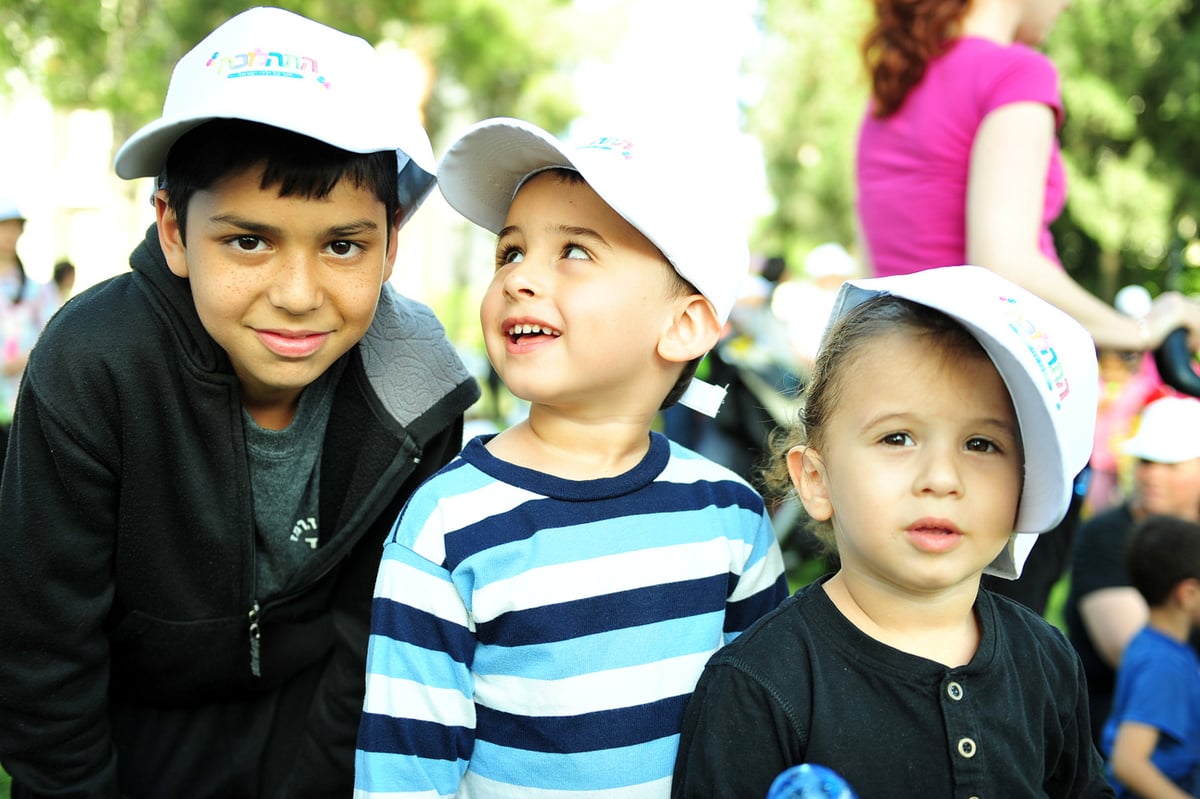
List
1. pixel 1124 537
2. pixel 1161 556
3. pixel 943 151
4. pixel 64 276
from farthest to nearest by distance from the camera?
pixel 64 276, pixel 1124 537, pixel 1161 556, pixel 943 151

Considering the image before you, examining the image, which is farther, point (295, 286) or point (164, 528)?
point (164, 528)

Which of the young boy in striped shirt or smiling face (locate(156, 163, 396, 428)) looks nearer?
the young boy in striped shirt

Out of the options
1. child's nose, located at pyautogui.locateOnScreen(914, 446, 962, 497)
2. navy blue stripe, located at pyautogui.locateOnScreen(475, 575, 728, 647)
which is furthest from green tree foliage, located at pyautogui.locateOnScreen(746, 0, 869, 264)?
child's nose, located at pyautogui.locateOnScreen(914, 446, 962, 497)

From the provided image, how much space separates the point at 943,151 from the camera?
2.54 m

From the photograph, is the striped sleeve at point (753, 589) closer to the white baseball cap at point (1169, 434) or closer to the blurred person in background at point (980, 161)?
the blurred person in background at point (980, 161)

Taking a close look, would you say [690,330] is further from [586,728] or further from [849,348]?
[586,728]

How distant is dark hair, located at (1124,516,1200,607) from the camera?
11.0 feet

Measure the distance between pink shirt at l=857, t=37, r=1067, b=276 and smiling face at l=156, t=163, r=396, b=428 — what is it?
1.21m

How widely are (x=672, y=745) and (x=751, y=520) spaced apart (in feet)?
1.41

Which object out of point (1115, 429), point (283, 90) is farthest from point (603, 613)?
point (1115, 429)

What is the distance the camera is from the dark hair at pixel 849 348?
171cm

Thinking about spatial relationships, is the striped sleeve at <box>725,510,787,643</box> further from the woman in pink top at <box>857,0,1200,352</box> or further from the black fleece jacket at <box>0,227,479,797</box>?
the woman in pink top at <box>857,0,1200,352</box>

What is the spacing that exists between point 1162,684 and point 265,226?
2.68 m

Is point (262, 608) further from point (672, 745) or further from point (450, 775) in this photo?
point (672, 745)
